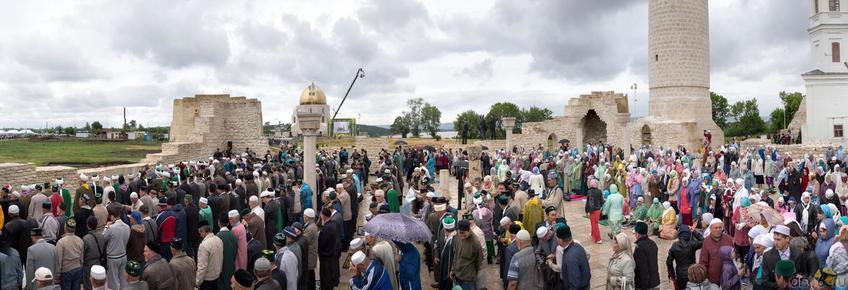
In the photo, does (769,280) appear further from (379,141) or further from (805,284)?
(379,141)

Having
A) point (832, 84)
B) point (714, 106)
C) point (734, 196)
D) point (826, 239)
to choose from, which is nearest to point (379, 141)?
point (734, 196)

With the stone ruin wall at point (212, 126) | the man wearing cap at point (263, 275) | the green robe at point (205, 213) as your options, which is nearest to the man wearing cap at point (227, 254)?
the man wearing cap at point (263, 275)

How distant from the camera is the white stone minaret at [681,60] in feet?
112

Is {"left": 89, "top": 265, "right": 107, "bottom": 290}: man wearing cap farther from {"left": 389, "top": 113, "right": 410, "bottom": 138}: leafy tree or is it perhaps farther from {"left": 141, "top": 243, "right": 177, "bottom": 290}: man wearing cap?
{"left": 389, "top": 113, "right": 410, "bottom": 138}: leafy tree

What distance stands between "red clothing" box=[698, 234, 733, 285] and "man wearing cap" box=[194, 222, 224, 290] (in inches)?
206

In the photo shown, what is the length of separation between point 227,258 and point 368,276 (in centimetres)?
204

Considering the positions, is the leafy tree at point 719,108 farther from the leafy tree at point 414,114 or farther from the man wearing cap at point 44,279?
the man wearing cap at point 44,279

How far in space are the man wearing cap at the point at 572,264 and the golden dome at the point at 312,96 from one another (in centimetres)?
2358

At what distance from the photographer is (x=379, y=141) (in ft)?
82.2

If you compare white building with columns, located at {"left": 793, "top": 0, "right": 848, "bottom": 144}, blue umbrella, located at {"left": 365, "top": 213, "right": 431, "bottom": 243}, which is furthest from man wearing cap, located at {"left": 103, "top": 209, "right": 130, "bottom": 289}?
white building with columns, located at {"left": 793, "top": 0, "right": 848, "bottom": 144}

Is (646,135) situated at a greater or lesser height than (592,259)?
greater

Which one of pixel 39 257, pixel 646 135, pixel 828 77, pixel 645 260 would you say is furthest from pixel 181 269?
pixel 828 77

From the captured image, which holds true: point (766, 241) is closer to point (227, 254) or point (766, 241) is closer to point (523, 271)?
point (523, 271)

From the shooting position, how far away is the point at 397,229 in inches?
251
